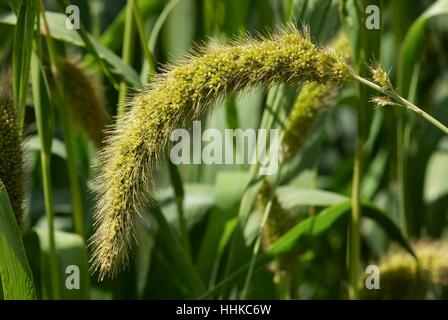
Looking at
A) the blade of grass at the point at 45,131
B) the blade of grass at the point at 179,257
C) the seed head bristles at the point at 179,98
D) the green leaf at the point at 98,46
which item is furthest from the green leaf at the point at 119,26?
the seed head bristles at the point at 179,98

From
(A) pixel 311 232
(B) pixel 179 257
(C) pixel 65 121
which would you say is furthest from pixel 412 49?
(C) pixel 65 121

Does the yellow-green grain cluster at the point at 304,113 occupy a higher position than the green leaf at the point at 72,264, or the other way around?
the yellow-green grain cluster at the point at 304,113

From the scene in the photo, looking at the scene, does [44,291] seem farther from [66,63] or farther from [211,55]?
[211,55]

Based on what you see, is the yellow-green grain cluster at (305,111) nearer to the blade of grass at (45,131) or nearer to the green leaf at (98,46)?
the green leaf at (98,46)

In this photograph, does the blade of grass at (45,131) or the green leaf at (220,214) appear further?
the green leaf at (220,214)

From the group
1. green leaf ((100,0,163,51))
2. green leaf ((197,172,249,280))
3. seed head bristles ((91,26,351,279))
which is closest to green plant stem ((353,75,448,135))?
seed head bristles ((91,26,351,279))

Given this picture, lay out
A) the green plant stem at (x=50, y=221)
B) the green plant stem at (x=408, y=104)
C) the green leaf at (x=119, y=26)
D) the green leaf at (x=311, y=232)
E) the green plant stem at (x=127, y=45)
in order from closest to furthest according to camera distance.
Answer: the green plant stem at (x=408, y=104) → the green plant stem at (x=50, y=221) → the green leaf at (x=311, y=232) → the green plant stem at (x=127, y=45) → the green leaf at (x=119, y=26)
